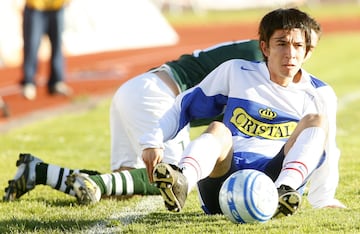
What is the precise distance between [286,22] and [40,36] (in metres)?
10.8

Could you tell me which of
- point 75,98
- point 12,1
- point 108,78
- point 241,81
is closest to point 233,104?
point 241,81

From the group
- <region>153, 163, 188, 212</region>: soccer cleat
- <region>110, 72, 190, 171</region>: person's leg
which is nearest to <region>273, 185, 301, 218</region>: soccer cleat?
<region>153, 163, 188, 212</region>: soccer cleat

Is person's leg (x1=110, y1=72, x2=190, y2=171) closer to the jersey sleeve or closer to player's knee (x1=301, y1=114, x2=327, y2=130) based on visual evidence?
the jersey sleeve

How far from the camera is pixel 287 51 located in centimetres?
600

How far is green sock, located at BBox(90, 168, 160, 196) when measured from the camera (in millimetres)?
6887

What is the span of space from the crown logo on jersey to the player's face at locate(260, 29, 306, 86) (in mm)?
234

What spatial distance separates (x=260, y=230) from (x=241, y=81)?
109 centimetres

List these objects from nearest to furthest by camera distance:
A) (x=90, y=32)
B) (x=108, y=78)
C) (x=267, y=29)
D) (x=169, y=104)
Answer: (x=267, y=29) < (x=169, y=104) < (x=108, y=78) < (x=90, y=32)

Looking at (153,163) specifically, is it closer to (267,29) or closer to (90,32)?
(267,29)

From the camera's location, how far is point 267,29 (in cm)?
611

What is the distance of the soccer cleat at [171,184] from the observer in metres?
5.32

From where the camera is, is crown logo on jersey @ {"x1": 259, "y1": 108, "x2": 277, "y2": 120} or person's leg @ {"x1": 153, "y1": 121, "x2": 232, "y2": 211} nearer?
person's leg @ {"x1": 153, "y1": 121, "x2": 232, "y2": 211}

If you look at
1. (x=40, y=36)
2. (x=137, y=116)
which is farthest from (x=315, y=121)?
(x=40, y=36)

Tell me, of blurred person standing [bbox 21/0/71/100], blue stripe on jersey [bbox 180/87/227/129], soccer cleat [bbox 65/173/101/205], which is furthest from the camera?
blurred person standing [bbox 21/0/71/100]
